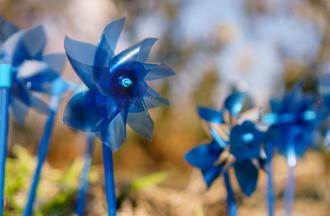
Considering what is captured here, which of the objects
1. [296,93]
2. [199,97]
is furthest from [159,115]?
[296,93]

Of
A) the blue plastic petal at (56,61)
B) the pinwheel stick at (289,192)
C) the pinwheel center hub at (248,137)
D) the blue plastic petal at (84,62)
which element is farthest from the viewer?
the pinwheel stick at (289,192)

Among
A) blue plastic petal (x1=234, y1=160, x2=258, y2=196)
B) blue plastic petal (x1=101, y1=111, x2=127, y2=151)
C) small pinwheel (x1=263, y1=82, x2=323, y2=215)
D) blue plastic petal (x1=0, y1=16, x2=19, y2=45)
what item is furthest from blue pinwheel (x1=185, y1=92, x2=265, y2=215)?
blue plastic petal (x1=0, y1=16, x2=19, y2=45)

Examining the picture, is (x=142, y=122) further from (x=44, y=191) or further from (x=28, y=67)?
(x=44, y=191)

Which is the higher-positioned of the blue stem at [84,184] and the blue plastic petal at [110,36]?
the blue plastic petal at [110,36]

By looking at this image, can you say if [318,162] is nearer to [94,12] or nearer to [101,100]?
[94,12]

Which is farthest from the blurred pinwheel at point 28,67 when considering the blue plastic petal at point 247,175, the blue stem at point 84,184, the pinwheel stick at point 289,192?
the pinwheel stick at point 289,192

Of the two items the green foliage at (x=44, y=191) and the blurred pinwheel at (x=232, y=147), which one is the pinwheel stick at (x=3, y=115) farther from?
the green foliage at (x=44, y=191)

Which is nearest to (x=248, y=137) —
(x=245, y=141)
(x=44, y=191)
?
(x=245, y=141)

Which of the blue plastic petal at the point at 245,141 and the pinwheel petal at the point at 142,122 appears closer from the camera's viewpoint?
the pinwheel petal at the point at 142,122
